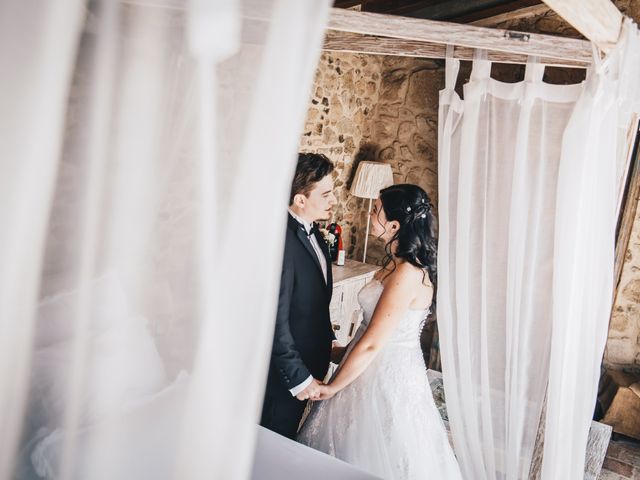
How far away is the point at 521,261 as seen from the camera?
2.08 metres

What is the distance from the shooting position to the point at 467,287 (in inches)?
85.7

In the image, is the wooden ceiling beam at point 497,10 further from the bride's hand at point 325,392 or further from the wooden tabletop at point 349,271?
the bride's hand at point 325,392

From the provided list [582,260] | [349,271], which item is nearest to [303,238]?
[582,260]

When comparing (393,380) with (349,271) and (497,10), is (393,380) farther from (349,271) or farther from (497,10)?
(497,10)

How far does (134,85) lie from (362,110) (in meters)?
3.89

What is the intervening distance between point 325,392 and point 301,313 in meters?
0.34

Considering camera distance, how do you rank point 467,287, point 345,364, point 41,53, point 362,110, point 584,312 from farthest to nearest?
point 362,110
point 467,287
point 345,364
point 584,312
point 41,53

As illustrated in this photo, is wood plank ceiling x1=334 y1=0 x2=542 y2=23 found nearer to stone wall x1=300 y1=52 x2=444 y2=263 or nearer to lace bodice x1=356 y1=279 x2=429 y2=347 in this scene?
stone wall x1=300 y1=52 x2=444 y2=263

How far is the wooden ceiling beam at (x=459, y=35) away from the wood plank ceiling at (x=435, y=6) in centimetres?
192

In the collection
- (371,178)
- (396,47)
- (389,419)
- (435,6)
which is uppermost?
(435,6)

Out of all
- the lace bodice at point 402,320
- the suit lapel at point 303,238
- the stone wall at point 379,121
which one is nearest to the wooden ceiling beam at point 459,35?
the suit lapel at point 303,238

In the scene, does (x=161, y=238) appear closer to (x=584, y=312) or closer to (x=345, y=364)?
(x=345, y=364)

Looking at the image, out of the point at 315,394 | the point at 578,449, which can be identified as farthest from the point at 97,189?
the point at 578,449

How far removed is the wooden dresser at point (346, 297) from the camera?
138 inches
